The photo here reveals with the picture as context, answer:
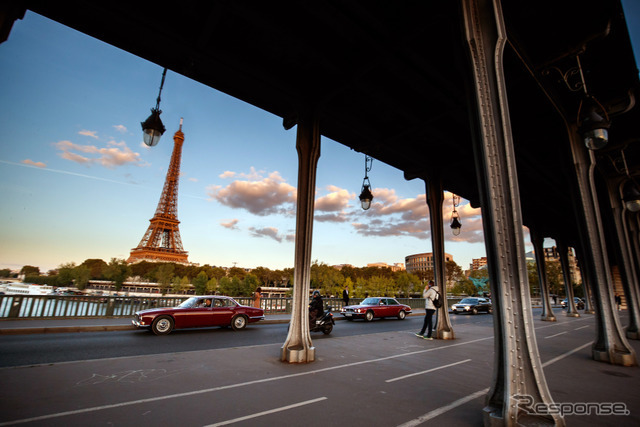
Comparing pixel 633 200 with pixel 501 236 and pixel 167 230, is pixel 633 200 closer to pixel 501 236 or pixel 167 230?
pixel 501 236

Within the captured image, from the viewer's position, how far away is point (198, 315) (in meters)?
11.4

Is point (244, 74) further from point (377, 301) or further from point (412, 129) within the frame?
point (377, 301)

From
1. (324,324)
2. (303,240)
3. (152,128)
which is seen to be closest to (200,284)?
(324,324)

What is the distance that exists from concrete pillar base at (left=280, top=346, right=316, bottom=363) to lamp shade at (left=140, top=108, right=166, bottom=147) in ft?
17.4

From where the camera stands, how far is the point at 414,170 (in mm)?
11562

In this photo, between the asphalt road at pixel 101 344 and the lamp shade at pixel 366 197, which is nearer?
the asphalt road at pixel 101 344

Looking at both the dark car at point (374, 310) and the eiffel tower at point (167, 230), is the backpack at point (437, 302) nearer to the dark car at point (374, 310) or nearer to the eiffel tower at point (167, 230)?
the dark car at point (374, 310)

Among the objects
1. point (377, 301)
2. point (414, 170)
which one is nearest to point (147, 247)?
point (377, 301)

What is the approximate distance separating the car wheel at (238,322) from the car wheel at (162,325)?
248cm

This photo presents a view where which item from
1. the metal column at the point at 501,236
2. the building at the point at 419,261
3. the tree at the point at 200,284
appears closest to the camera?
the metal column at the point at 501,236

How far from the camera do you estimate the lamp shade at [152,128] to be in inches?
224

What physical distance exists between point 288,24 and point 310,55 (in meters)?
0.82

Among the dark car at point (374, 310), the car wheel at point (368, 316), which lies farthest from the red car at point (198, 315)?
the car wheel at point (368, 316)

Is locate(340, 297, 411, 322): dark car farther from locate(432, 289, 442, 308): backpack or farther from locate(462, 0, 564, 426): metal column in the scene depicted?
locate(462, 0, 564, 426): metal column
